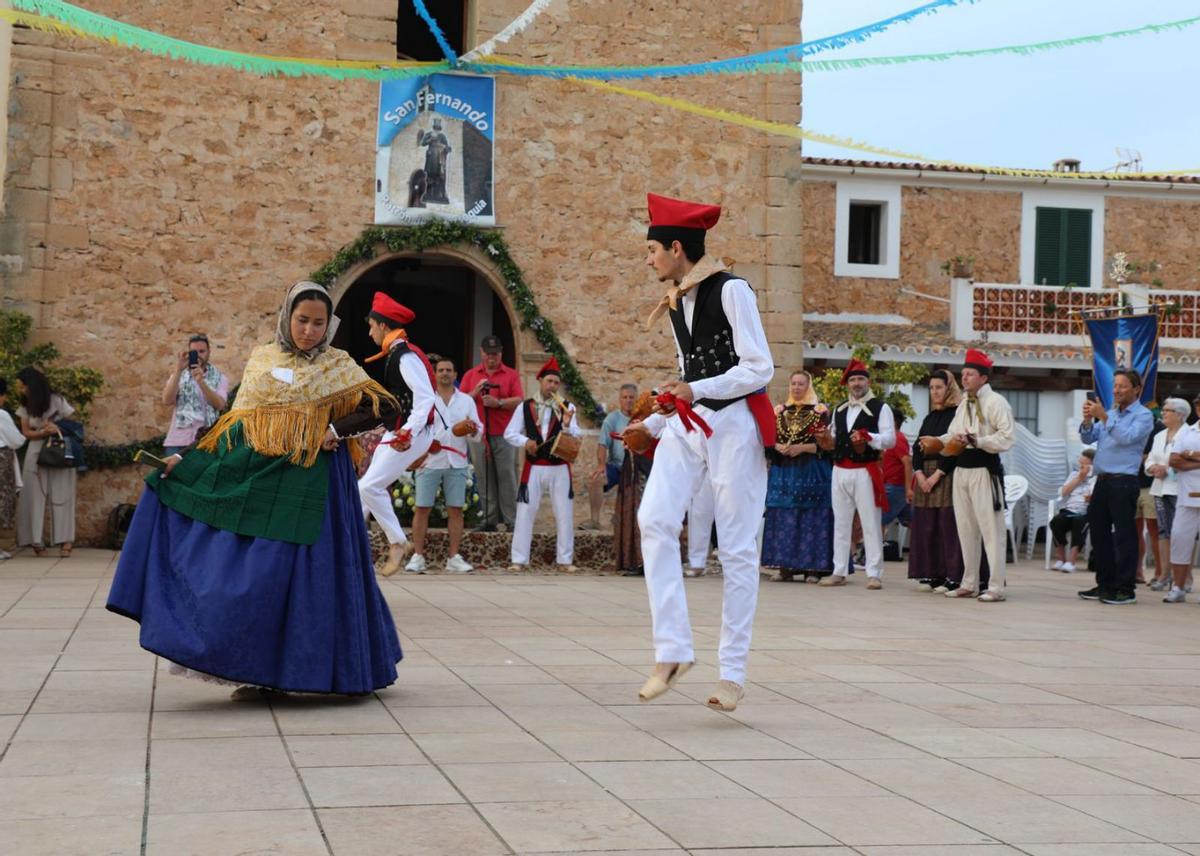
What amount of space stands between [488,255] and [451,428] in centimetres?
423

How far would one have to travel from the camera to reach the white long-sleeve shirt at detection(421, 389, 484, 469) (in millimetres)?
12672

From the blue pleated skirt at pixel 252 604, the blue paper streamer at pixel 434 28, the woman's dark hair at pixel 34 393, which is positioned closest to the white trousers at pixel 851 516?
the blue paper streamer at pixel 434 28

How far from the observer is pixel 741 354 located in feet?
19.4

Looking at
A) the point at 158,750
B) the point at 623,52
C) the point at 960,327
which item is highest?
the point at 623,52

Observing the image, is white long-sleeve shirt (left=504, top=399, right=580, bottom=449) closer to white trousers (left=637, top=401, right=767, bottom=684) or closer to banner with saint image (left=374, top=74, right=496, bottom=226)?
banner with saint image (left=374, top=74, right=496, bottom=226)

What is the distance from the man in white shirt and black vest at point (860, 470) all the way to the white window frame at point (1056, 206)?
14.8 metres

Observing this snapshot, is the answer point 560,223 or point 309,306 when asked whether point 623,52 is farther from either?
point 309,306

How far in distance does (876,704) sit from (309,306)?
278 centimetres

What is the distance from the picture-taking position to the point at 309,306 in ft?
20.3

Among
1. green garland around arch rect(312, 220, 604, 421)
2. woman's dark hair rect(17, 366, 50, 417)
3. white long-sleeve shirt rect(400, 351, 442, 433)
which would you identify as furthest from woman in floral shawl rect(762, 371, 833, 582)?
woman's dark hair rect(17, 366, 50, 417)

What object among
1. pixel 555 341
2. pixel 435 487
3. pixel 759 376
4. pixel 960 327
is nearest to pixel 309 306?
pixel 759 376

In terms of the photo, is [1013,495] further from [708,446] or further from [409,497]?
[708,446]

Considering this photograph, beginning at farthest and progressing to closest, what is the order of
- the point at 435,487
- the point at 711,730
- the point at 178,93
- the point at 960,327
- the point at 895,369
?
1. the point at 960,327
2. the point at 895,369
3. the point at 178,93
4. the point at 435,487
5. the point at 711,730

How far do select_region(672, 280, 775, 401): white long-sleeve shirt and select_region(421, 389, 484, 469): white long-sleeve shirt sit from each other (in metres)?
6.54
